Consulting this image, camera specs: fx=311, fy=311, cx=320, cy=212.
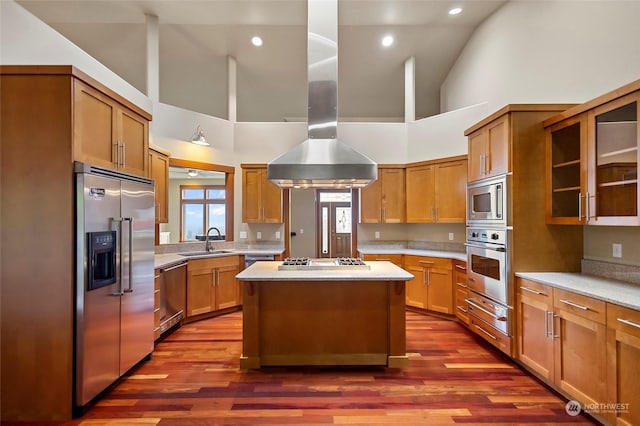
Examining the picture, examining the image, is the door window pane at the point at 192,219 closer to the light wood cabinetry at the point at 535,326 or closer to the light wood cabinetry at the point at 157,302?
the light wood cabinetry at the point at 157,302

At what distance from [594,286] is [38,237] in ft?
12.9

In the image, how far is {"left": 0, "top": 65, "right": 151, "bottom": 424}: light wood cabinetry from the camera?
6.89ft

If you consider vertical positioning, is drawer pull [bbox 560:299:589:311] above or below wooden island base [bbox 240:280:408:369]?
above

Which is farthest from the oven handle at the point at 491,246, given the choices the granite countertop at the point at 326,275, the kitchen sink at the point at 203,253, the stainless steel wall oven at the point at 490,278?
the kitchen sink at the point at 203,253

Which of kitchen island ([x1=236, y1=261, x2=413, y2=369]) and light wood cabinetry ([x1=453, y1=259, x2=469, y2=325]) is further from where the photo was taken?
light wood cabinetry ([x1=453, y1=259, x2=469, y2=325])

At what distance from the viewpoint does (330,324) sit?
294 cm

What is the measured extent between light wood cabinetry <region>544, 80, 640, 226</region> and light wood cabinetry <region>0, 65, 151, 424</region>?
3811 millimetres

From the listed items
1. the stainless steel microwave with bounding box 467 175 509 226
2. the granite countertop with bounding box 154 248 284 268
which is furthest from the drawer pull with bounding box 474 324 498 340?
the granite countertop with bounding box 154 248 284 268

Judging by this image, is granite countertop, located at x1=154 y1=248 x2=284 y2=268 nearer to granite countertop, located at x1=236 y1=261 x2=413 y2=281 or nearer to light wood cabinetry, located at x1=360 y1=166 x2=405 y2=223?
granite countertop, located at x1=236 y1=261 x2=413 y2=281

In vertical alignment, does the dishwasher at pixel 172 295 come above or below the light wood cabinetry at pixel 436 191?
below

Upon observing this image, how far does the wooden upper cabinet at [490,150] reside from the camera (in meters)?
2.96

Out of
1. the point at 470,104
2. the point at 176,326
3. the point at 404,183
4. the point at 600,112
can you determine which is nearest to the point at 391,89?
the point at 470,104

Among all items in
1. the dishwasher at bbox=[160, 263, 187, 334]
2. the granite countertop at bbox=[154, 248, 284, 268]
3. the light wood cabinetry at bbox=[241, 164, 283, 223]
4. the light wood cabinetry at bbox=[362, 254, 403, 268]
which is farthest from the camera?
the light wood cabinetry at bbox=[241, 164, 283, 223]

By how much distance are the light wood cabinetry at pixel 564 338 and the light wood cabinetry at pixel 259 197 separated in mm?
3510
